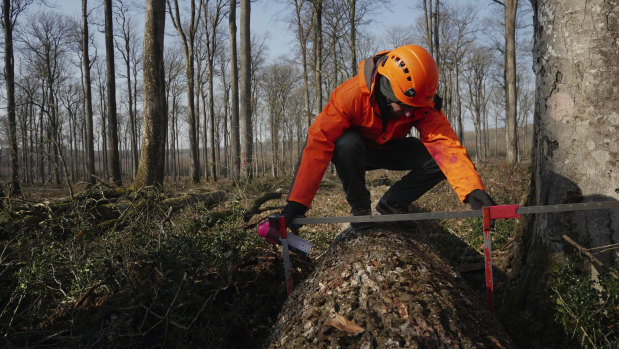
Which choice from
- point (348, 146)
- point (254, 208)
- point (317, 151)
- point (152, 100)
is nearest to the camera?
point (317, 151)

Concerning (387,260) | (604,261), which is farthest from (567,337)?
(387,260)

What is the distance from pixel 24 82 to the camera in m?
25.0

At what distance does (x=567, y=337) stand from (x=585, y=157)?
3.93ft

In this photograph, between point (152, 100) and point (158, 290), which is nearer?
point (158, 290)

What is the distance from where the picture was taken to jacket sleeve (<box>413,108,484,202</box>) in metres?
2.59

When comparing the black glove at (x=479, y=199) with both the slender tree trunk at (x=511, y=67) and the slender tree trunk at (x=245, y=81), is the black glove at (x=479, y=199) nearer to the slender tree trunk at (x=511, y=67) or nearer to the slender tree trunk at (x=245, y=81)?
the slender tree trunk at (x=245, y=81)

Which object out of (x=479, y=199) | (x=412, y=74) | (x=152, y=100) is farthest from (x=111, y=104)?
(x=479, y=199)

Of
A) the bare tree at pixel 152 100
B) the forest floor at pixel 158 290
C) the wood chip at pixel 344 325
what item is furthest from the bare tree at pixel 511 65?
the wood chip at pixel 344 325

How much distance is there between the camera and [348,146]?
2.79m

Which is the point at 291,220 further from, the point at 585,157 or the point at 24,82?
the point at 24,82

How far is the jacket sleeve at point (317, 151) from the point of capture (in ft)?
8.65

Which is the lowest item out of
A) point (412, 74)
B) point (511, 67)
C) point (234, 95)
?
point (412, 74)

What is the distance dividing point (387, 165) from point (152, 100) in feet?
17.2

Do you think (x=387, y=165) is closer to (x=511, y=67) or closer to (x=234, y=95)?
(x=234, y=95)
